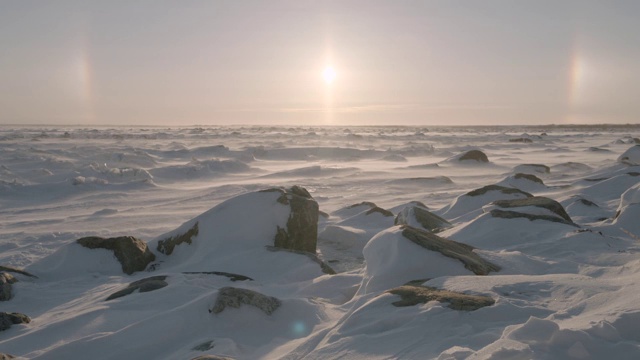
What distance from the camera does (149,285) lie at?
4074 millimetres

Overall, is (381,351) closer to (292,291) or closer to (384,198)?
(292,291)

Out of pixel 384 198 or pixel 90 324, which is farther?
pixel 384 198

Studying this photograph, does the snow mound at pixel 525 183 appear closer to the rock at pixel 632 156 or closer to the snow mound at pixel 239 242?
the rock at pixel 632 156

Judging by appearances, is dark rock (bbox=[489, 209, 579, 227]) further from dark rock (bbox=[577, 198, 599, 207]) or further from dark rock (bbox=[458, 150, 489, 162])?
dark rock (bbox=[458, 150, 489, 162])

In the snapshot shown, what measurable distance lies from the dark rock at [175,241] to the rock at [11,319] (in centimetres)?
183

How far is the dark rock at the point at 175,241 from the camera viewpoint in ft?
→ 17.9

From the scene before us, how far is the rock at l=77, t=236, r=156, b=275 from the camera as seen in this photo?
16.6 feet

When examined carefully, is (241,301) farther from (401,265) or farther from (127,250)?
(127,250)

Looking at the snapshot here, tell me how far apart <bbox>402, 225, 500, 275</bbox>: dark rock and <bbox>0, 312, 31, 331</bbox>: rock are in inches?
110

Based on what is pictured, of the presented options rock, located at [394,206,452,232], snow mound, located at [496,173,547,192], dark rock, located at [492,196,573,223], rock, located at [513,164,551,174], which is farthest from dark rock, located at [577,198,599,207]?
rock, located at [513,164,551,174]

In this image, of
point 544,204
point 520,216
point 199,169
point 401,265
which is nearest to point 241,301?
point 401,265

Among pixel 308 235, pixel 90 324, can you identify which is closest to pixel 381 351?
pixel 90 324

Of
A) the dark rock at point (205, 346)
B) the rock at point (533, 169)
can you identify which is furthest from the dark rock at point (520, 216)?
the rock at point (533, 169)

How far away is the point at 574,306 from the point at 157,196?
8.99 metres
